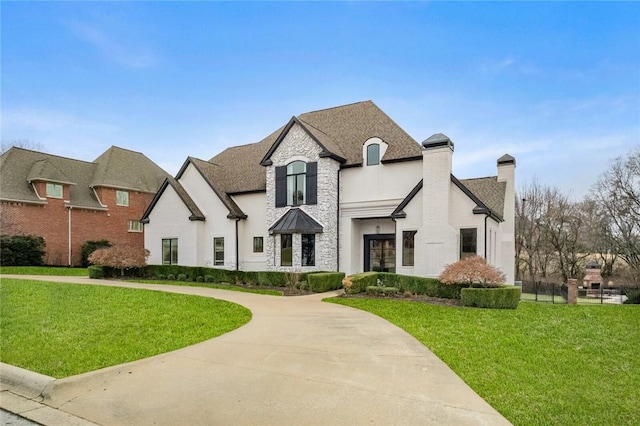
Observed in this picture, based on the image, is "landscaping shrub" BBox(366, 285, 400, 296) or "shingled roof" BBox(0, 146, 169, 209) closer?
"landscaping shrub" BBox(366, 285, 400, 296)

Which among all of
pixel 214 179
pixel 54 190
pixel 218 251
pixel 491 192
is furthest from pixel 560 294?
pixel 54 190

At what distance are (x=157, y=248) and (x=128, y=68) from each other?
1187 cm

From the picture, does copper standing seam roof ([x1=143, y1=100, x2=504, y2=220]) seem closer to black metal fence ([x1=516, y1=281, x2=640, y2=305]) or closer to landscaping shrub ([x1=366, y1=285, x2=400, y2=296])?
black metal fence ([x1=516, y1=281, x2=640, y2=305])

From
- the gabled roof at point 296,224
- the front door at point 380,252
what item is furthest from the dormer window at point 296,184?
the front door at point 380,252

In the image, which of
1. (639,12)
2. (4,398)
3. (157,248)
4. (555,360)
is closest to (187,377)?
(4,398)

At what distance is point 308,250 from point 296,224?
158 centimetres

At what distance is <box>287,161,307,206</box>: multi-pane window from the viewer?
815 inches

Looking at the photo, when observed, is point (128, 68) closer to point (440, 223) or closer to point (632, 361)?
point (440, 223)

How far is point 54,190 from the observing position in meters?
27.9

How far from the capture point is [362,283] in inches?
590

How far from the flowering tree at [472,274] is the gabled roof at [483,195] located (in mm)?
4059

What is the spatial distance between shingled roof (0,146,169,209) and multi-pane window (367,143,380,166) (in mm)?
21674

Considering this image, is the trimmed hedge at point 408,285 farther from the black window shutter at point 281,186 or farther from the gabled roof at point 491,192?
the black window shutter at point 281,186

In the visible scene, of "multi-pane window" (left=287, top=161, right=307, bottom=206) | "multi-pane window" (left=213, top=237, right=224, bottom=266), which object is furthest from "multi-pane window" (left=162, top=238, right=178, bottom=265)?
"multi-pane window" (left=287, top=161, right=307, bottom=206)
